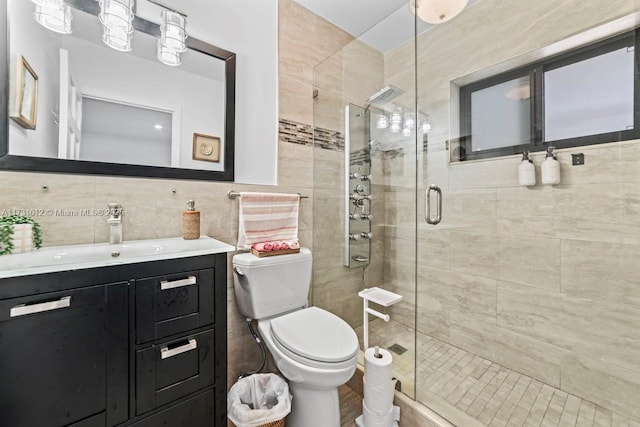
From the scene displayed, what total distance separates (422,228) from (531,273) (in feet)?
2.27

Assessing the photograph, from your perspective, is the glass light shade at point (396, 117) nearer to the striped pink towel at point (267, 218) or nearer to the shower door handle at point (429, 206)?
the shower door handle at point (429, 206)

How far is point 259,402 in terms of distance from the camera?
4.22 feet

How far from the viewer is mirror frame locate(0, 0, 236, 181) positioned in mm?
959

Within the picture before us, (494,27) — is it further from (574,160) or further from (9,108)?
(9,108)

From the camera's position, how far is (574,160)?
145 centimetres

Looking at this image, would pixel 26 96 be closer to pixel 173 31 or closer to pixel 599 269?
pixel 173 31

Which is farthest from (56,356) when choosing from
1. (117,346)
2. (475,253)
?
(475,253)

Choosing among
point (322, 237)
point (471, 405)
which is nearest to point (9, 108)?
point (322, 237)

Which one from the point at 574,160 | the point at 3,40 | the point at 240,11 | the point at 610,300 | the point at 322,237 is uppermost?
the point at 240,11

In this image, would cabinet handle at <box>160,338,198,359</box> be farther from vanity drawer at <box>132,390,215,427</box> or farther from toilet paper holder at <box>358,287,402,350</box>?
toilet paper holder at <box>358,287,402,350</box>

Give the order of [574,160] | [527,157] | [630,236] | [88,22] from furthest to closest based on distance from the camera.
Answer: [527,157], [574,160], [630,236], [88,22]

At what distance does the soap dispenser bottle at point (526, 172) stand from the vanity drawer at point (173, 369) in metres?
1.91

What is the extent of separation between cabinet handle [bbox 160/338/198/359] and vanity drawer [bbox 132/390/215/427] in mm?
200

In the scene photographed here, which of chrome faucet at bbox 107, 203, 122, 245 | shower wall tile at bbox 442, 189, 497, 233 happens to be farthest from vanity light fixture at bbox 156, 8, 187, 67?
shower wall tile at bbox 442, 189, 497, 233
